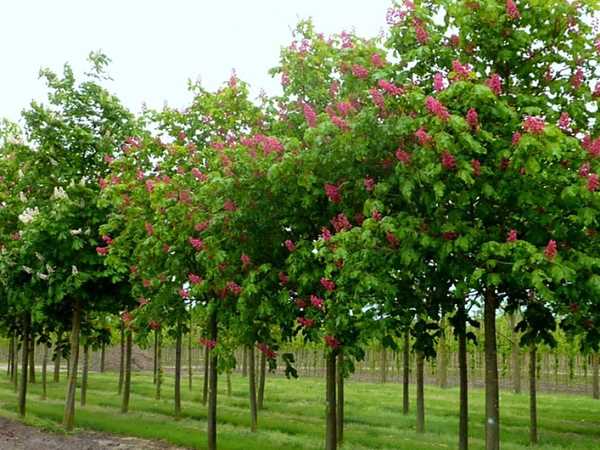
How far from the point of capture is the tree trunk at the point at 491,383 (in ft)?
33.9

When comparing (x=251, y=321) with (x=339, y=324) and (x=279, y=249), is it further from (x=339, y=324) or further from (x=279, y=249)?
(x=339, y=324)

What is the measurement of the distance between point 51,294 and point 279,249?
857 centimetres

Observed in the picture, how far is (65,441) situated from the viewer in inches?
693

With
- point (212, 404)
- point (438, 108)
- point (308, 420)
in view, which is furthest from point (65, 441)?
point (438, 108)

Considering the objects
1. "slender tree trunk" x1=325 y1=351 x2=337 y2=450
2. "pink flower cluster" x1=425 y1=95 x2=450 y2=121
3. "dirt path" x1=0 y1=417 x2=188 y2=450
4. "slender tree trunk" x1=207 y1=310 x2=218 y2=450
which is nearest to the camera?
"pink flower cluster" x1=425 y1=95 x2=450 y2=121

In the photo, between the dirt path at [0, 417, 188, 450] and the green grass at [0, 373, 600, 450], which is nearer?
the dirt path at [0, 417, 188, 450]

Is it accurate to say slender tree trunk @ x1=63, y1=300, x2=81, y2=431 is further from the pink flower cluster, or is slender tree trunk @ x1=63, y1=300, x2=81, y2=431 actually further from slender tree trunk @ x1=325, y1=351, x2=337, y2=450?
the pink flower cluster

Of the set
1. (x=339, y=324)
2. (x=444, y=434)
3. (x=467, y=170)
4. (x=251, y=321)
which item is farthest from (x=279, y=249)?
(x=444, y=434)

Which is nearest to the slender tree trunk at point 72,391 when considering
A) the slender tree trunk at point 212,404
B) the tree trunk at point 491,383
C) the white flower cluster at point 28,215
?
the white flower cluster at point 28,215

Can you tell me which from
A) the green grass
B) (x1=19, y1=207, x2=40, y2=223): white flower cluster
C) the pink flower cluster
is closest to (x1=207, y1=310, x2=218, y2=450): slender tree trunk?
the green grass

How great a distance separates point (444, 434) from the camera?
20203mm

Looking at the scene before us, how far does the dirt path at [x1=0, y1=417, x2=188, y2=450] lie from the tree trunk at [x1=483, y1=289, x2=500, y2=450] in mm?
9198

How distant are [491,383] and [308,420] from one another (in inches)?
525

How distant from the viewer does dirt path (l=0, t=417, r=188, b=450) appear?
658 inches
